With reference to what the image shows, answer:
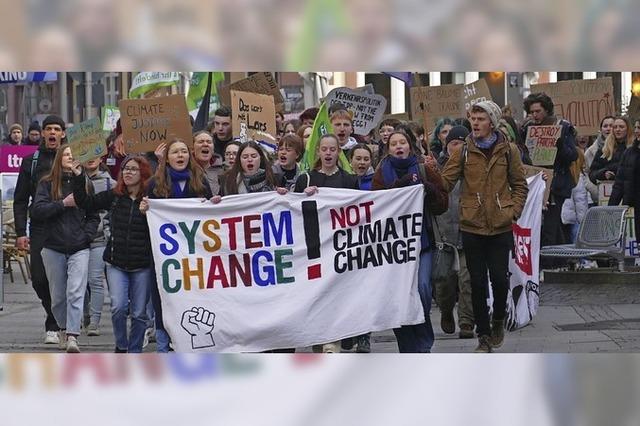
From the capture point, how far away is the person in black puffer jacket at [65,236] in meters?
9.48

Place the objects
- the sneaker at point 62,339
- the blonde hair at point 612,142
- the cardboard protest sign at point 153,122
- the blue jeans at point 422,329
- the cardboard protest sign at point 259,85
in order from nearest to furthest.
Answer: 1. the blue jeans at point 422,329
2. the sneaker at point 62,339
3. the cardboard protest sign at point 153,122
4. the cardboard protest sign at point 259,85
5. the blonde hair at point 612,142

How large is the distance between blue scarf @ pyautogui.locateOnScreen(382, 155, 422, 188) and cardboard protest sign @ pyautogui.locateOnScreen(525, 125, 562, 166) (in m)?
4.38

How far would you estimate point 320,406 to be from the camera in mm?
4367

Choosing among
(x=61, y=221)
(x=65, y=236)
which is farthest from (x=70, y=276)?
(x=61, y=221)

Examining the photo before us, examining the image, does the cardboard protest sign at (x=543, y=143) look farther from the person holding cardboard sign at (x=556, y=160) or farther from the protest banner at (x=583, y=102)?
the protest banner at (x=583, y=102)

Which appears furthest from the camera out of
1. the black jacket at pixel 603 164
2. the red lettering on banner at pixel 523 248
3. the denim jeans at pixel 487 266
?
the black jacket at pixel 603 164

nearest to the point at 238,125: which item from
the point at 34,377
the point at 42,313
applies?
the point at 42,313

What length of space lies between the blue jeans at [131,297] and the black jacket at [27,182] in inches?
54.9

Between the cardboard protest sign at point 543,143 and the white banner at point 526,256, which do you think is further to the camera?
the cardboard protest sign at point 543,143

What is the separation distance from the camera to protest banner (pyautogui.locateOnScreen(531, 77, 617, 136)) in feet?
49.8

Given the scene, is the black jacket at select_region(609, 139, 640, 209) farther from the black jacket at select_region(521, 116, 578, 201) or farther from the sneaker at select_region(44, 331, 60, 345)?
the sneaker at select_region(44, 331, 60, 345)

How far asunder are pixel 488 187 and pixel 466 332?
77.0 inches

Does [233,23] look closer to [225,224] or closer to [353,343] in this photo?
[225,224]

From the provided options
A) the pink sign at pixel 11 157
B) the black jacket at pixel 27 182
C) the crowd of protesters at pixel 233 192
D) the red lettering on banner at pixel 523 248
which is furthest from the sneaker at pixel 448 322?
the pink sign at pixel 11 157
